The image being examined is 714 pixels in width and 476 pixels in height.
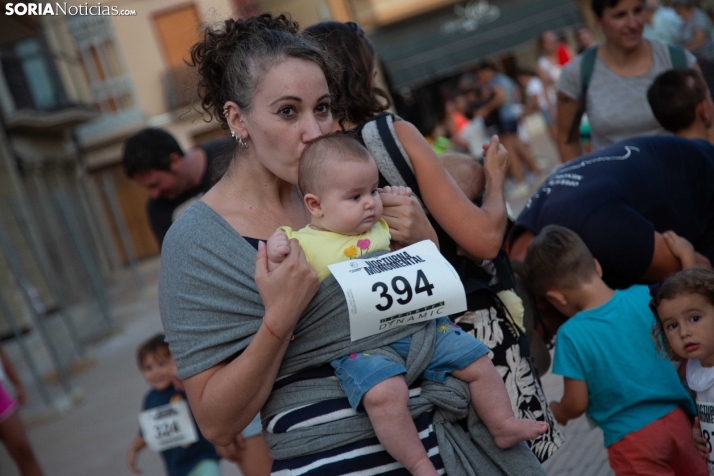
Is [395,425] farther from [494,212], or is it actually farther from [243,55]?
[243,55]

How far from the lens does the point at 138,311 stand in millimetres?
14812

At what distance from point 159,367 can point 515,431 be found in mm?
2649

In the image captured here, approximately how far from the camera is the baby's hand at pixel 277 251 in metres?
1.84

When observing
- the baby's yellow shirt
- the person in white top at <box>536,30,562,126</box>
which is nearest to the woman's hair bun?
the baby's yellow shirt

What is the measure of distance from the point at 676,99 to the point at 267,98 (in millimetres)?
2380

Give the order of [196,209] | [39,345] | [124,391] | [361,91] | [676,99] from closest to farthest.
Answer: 1. [196,209]
2. [361,91]
3. [676,99]
4. [124,391]
5. [39,345]

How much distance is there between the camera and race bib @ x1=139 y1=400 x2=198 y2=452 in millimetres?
3996

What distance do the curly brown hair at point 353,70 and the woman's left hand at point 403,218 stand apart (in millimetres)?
457

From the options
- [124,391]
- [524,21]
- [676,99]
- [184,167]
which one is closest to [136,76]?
[524,21]

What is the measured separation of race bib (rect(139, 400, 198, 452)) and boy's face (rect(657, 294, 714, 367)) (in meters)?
2.44

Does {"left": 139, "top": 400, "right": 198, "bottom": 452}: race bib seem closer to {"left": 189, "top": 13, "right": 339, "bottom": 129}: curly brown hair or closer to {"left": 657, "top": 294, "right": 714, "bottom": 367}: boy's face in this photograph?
{"left": 189, "top": 13, "right": 339, "bottom": 129}: curly brown hair

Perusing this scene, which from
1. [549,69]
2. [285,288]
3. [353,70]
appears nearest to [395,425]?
[285,288]

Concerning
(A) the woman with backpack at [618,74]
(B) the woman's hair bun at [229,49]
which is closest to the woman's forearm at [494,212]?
(B) the woman's hair bun at [229,49]

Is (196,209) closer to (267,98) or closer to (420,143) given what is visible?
(267,98)
